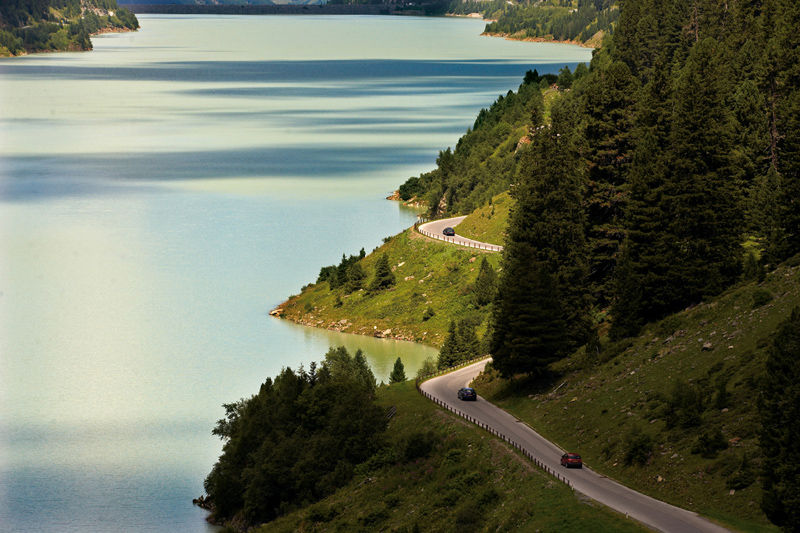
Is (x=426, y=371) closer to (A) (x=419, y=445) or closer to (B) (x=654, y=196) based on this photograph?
(B) (x=654, y=196)

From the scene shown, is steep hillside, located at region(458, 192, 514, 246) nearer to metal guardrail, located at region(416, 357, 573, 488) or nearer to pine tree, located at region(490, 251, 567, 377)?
metal guardrail, located at region(416, 357, 573, 488)

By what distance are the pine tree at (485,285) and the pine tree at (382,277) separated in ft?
37.0

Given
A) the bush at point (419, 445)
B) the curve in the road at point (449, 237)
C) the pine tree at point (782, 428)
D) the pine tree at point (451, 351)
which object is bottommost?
the curve in the road at point (449, 237)

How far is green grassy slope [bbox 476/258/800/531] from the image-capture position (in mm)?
44500

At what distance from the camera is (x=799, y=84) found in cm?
9575

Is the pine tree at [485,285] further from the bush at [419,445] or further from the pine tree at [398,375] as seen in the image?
the bush at [419,445]

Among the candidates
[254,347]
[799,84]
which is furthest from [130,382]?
[799,84]

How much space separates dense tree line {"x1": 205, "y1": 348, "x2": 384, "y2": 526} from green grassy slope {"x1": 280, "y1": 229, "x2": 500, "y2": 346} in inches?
1202

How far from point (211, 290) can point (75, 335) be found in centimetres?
1812

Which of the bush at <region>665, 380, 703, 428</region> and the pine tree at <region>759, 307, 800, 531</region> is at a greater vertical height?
the pine tree at <region>759, 307, 800, 531</region>

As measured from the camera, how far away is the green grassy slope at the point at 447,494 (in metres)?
44.9

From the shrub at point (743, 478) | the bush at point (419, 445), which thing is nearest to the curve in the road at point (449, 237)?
the bush at point (419, 445)

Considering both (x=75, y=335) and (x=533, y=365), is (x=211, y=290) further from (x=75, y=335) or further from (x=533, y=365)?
(x=533, y=365)

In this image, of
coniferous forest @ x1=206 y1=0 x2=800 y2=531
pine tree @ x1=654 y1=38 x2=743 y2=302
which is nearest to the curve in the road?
coniferous forest @ x1=206 y1=0 x2=800 y2=531
